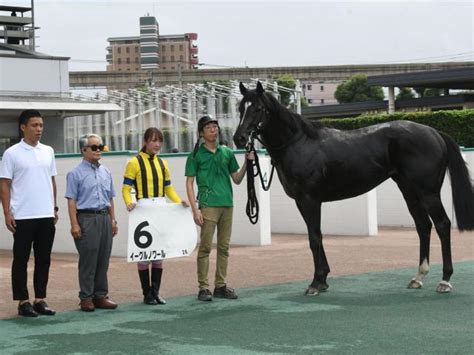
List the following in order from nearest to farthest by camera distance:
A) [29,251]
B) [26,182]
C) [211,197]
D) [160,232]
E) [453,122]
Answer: [26,182], [29,251], [160,232], [211,197], [453,122]

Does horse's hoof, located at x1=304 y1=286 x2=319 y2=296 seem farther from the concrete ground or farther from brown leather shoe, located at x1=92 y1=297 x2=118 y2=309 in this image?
brown leather shoe, located at x1=92 y1=297 x2=118 y2=309

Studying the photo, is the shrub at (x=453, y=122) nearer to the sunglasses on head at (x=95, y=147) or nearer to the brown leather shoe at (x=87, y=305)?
the sunglasses on head at (x=95, y=147)

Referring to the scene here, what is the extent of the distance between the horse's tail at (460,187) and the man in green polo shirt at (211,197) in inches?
90.3

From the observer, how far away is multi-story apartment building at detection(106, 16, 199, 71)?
613ft

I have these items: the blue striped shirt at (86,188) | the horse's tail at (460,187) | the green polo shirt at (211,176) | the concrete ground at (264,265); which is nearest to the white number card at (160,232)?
the green polo shirt at (211,176)

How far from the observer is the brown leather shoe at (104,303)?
25.6ft

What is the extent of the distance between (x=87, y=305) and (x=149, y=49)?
183105 millimetres

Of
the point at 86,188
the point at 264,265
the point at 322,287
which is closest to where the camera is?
the point at 86,188

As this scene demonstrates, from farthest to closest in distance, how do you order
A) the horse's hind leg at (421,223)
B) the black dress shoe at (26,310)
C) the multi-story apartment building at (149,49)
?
the multi-story apartment building at (149,49) → the horse's hind leg at (421,223) → the black dress shoe at (26,310)

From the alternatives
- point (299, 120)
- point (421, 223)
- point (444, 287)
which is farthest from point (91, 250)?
point (421, 223)

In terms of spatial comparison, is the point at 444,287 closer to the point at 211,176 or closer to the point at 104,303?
the point at 211,176

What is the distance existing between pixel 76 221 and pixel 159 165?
99 centimetres

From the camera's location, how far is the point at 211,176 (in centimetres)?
834

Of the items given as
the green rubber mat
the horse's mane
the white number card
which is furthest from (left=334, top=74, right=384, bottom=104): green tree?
the green rubber mat
